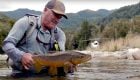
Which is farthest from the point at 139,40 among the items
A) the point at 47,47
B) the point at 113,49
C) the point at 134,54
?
the point at 47,47

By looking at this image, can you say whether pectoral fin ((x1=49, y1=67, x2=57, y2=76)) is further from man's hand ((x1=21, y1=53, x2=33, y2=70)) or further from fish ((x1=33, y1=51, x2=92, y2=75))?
man's hand ((x1=21, y1=53, x2=33, y2=70))

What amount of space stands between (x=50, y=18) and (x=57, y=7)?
0.18 m

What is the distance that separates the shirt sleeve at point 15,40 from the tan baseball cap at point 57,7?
43 cm

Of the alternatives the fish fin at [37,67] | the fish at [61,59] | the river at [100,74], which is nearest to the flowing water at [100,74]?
the river at [100,74]

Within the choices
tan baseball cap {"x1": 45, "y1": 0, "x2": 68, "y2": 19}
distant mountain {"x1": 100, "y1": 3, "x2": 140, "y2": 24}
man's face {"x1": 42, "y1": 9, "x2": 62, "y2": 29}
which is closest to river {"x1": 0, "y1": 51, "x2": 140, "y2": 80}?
man's face {"x1": 42, "y1": 9, "x2": 62, "y2": 29}

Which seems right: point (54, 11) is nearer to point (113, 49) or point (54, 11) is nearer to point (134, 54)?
point (134, 54)

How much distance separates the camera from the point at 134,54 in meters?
17.3

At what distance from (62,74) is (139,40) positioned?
16040mm

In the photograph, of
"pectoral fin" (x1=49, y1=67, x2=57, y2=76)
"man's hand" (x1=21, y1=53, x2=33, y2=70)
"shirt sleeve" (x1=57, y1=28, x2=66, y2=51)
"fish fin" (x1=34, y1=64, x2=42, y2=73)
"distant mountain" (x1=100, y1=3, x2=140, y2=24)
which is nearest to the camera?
"man's hand" (x1=21, y1=53, x2=33, y2=70)

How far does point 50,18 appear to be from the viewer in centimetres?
617

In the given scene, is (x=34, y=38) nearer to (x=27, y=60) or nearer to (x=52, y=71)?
(x=52, y=71)

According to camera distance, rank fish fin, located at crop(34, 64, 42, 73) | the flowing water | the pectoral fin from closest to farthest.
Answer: fish fin, located at crop(34, 64, 42, 73) < the pectoral fin < the flowing water

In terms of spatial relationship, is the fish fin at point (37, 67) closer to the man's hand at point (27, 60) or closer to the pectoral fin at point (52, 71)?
the pectoral fin at point (52, 71)

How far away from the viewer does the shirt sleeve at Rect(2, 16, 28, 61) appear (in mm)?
5996
